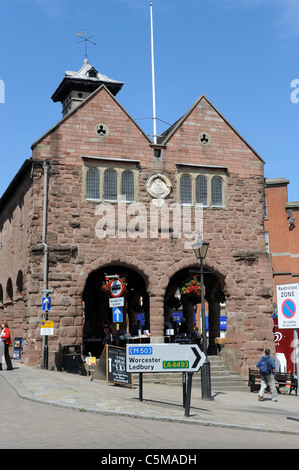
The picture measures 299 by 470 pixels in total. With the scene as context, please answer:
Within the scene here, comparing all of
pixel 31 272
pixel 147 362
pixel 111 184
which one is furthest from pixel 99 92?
pixel 147 362

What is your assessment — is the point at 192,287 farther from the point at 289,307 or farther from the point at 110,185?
the point at 289,307

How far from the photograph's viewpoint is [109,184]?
22.3m

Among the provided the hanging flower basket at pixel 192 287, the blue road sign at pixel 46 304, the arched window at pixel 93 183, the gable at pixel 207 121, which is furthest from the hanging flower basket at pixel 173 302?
the blue road sign at pixel 46 304

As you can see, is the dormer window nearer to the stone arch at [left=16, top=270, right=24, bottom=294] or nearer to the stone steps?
the stone arch at [left=16, top=270, right=24, bottom=294]

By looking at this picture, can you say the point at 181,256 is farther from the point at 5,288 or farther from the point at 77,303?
the point at 5,288

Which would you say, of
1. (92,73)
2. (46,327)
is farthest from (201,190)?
(92,73)

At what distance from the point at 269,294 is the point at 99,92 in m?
10.7

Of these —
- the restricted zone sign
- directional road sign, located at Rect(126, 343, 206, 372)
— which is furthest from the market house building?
the restricted zone sign

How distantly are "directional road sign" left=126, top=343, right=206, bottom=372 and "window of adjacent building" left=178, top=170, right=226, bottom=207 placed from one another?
36.9ft

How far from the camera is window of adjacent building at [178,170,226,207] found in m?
23.2

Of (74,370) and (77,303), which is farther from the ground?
(77,303)

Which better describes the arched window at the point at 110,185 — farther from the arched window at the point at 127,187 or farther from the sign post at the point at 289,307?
the sign post at the point at 289,307

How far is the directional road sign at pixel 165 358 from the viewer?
11703 millimetres

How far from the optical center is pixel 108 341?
20.8 meters
